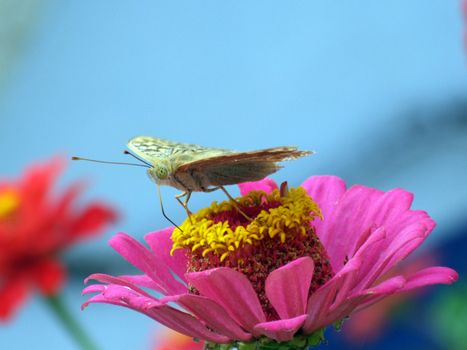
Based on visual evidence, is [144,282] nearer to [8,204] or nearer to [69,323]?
[69,323]

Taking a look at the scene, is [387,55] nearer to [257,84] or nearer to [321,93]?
[321,93]

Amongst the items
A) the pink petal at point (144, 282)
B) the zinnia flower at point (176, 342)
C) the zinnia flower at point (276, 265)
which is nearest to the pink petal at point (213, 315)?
the zinnia flower at point (276, 265)

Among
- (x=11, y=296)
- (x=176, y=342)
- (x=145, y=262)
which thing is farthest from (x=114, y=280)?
(x=176, y=342)

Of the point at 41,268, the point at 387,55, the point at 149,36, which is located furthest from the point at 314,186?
the point at 149,36

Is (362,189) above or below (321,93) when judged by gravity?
above

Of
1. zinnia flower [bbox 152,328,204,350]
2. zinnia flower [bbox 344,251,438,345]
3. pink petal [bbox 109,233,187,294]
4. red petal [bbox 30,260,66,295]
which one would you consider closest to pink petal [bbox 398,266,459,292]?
pink petal [bbox 109,233,187,294]

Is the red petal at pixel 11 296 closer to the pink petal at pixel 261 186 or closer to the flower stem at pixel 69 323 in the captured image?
the flower stem at pixel 69 323
